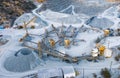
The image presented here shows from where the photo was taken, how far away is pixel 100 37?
41.1 m

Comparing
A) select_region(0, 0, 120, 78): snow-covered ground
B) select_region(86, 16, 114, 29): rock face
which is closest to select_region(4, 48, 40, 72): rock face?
select_region(0, 0, 120, 78): snow-covered ground

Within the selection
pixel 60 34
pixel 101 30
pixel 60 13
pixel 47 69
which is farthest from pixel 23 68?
pixel 60 13

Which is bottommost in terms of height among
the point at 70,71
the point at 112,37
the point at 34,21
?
the point at 70,71

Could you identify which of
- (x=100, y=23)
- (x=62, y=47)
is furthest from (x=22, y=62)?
(x=100, y=23)

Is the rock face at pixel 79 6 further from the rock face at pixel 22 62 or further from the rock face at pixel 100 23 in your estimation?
the rock face at pixel 22 62

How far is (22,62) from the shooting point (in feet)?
109

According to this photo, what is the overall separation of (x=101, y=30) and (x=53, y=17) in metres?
10.9

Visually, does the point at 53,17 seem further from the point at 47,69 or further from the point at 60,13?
the point at 47,69

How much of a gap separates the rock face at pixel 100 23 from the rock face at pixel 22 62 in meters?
16.1

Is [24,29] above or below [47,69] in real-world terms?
above

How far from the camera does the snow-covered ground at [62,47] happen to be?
109 ft

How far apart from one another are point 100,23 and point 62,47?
38.4 feet

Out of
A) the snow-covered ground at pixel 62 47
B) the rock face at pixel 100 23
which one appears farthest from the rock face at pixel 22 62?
the rock face at pixel 100 23

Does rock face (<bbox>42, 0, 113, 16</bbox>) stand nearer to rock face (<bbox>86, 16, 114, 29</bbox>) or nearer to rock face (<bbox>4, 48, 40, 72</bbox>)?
rock face (<bbox>86, 16, 114, 29</bbox>)
